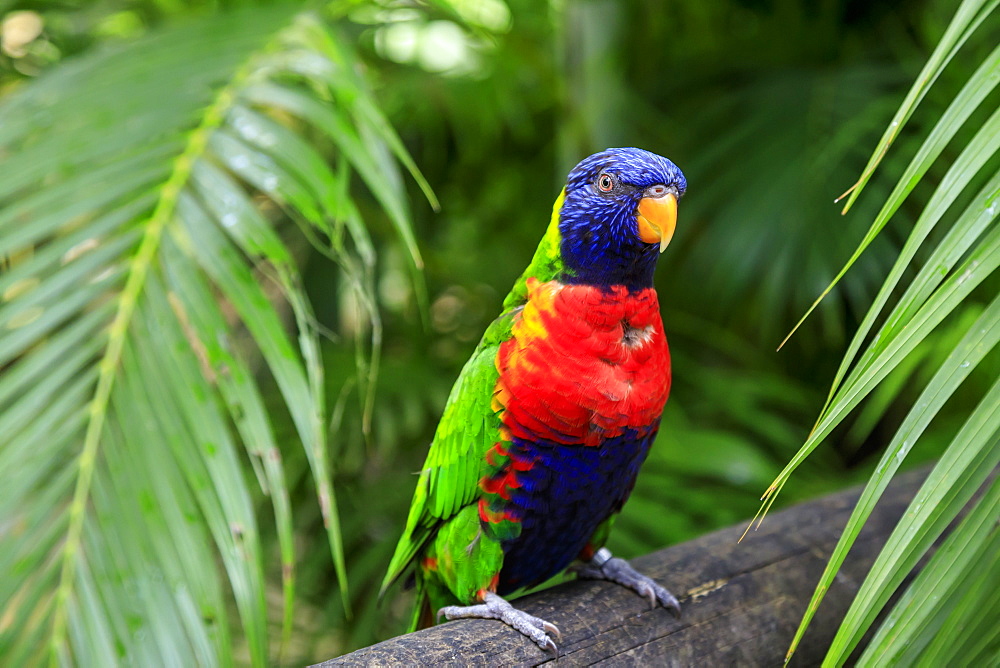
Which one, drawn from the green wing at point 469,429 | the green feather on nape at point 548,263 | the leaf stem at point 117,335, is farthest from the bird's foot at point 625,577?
the leaf stem at point 117,335

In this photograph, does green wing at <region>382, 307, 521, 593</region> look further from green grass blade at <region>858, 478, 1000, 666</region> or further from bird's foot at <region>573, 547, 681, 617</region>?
green grass blade at <region>858, 478, 1000, 666</region>

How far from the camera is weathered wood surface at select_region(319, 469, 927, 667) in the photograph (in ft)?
3.23

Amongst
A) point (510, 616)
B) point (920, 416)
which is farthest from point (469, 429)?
point (920, 416)

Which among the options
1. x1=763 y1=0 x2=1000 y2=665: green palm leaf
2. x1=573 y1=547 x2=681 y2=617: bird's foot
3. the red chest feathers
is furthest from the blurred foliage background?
x1=763 y1=0 x2=1000 y2=665: green palm leaf

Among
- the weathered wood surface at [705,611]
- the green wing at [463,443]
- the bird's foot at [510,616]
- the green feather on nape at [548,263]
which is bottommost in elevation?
the weathered wood surface at [705,611]

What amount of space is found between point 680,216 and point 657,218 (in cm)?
93

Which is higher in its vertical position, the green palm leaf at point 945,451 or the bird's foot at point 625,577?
the green palm leaf at point 945,451

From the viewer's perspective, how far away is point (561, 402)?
3.31 feet

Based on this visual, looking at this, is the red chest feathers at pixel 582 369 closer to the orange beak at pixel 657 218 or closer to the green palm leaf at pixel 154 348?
the orange beak at pixel 657 218

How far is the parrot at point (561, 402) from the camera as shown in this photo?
39.9 inches

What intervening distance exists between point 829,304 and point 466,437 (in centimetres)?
102

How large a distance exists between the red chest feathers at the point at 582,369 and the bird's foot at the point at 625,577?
0.26m

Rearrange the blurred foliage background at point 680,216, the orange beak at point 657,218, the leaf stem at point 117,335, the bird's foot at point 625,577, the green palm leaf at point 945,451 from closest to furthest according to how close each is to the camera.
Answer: the green palm leaf at point 945,451 → the leaf stem at point 117,335 → the orange beak at point 657,218 → the bird's foot at point 625,577 → the blurred foliage background at point 680,216

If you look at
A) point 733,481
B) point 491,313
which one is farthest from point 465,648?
point 491,313
